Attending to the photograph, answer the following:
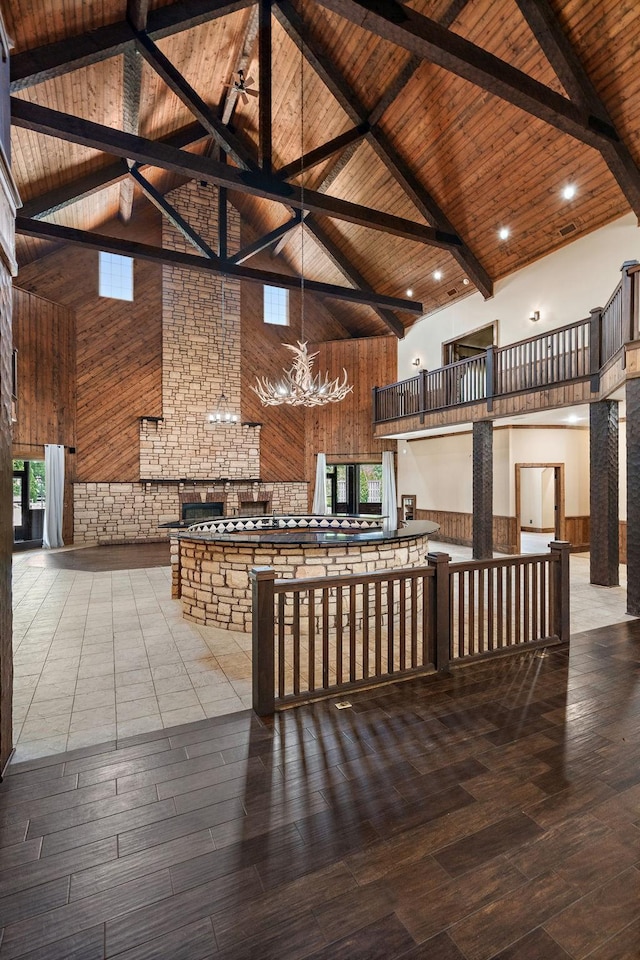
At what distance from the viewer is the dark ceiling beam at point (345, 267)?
10641 millimetres

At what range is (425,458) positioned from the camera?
1184 centimetres

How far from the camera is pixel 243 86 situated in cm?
766

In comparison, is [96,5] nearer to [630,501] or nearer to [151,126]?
[151,126]

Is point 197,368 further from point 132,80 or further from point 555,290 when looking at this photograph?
point 555,290

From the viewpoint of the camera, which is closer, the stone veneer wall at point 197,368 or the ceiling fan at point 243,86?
the ceiling fan at point 243,86

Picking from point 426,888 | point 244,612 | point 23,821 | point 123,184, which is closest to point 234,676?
point 244,612

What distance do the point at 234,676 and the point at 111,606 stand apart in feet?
8.57

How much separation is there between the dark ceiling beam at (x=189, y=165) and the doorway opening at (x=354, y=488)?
21.3ft

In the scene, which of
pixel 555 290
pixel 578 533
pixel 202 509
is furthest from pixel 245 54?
pixel 578 533

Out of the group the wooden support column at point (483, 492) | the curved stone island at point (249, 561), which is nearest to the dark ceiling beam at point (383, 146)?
the wooden support column at point (483, 492)

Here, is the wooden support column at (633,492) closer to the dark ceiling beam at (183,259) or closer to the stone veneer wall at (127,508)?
the dark ceiling beam at (183,259)

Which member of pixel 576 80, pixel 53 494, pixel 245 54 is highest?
pixel 245 54

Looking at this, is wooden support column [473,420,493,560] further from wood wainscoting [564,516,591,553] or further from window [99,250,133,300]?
window [99,250,133,300]

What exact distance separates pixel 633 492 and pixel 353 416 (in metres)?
8.10
